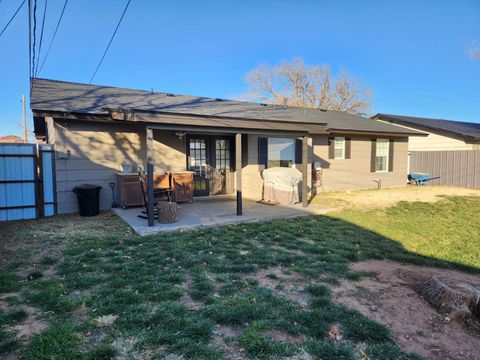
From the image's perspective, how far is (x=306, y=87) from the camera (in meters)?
29.8

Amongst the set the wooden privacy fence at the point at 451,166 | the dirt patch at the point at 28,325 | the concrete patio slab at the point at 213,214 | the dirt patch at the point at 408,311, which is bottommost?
the dirt patch at the point at 408,311

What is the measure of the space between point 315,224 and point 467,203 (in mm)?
5946

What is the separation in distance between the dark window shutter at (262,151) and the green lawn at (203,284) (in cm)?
396

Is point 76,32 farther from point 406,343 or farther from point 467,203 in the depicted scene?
point 467,203

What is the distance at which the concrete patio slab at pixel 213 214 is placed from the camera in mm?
6039

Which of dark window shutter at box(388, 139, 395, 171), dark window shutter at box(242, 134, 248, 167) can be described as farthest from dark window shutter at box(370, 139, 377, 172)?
dark window shutter at box(242, 134, 248, 167)

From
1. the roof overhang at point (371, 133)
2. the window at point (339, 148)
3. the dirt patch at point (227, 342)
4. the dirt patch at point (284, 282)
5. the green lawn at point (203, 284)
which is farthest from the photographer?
the window at point (339, 148)

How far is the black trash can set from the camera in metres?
7.18

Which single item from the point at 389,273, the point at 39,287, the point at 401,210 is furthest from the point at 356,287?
the point at 401,210

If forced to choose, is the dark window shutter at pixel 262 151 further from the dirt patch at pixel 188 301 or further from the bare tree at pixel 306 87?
the bare tree at pixel 306 87

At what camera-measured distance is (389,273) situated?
399 centimetres

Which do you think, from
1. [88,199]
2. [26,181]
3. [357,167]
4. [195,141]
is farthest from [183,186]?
[357,167]

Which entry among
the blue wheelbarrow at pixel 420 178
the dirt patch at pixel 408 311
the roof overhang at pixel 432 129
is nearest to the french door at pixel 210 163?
the dirt patch at pixel 408 311

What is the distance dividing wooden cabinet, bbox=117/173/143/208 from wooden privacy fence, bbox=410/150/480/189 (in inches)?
546
